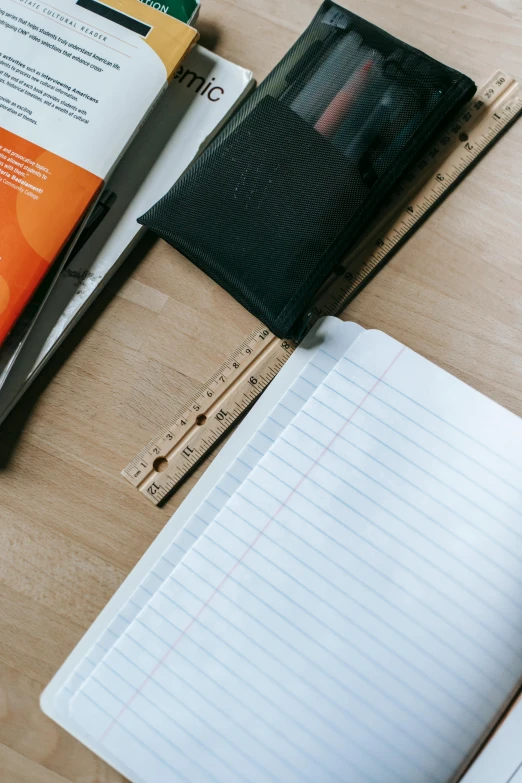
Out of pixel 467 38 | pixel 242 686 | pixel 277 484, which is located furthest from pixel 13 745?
pixel 467 38

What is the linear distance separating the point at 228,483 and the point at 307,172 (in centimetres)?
29

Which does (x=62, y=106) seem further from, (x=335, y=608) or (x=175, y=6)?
(x=335, y=608)

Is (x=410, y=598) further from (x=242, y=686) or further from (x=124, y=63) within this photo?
(x=124, y=63)

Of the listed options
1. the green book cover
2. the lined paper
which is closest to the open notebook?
the lined paper

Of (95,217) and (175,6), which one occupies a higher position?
(175,6)

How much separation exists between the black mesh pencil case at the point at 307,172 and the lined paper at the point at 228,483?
3 cm

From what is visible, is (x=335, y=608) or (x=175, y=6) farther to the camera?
(x=175, y=6)

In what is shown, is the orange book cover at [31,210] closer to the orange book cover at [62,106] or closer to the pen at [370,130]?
the orange book cover at [62,106]

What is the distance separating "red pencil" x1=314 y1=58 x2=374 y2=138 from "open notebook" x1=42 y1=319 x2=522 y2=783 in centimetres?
20

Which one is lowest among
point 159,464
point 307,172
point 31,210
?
point 159,464

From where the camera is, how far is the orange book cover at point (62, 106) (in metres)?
0.54

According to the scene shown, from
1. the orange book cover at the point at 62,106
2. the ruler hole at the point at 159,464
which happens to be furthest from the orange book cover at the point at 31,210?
the ruler hole at the point at 159,464

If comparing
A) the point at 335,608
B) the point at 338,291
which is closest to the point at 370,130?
the point at 338,291

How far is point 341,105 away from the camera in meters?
0.53
